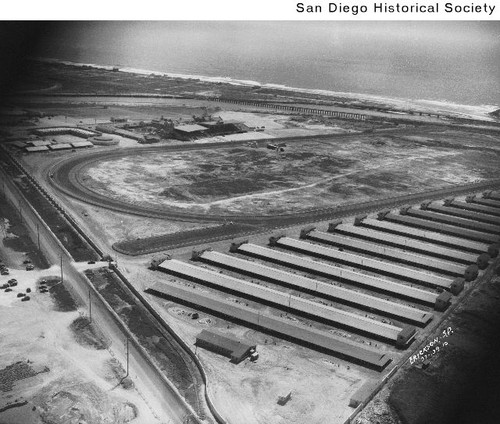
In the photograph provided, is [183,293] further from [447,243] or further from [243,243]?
[447,243]

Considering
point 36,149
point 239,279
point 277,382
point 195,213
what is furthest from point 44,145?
point 277,382

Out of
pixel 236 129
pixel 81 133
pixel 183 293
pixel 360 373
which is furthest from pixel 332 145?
pixel 360 373

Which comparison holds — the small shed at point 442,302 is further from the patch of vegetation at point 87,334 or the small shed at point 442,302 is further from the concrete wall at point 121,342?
the patch of vegetation at point 87,334

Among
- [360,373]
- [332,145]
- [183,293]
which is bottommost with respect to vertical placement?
[360,373]

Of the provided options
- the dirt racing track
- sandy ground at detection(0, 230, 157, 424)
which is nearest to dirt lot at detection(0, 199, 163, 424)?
sandy ground at detection(0, 230, 157, 424)

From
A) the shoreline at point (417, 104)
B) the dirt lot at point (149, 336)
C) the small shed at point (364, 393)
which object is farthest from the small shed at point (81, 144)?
the shoreline at point (417, 104)

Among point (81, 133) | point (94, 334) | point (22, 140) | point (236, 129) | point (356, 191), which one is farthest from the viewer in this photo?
point (236, 129)

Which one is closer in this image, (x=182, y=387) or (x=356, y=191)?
(x=182, y=387)

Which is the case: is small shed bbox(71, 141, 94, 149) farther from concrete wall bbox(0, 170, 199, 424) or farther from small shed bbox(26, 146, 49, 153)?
concrete wall bbox(0, 170, 199, 424)
